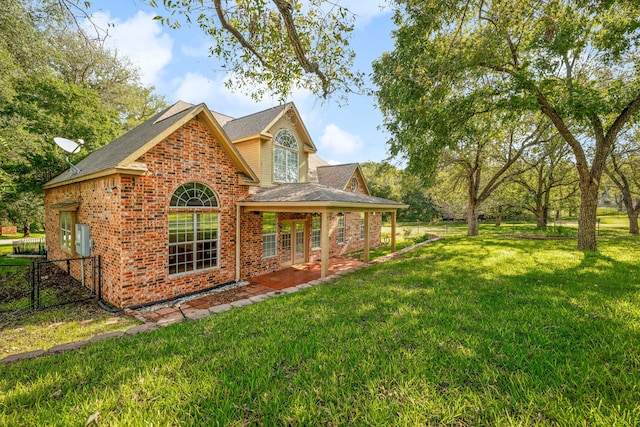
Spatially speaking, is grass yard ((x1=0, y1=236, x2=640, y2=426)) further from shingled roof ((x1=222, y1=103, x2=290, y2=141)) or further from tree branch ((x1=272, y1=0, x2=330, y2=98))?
shingled roof ((x1=222, y1=103, x2=290, y2=141))

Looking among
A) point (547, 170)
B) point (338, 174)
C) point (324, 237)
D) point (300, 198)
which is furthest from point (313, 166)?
point (547, 170)

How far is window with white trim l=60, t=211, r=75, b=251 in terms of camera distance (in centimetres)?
884

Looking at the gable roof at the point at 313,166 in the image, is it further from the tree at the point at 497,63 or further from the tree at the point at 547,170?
the tree at the point at 547,170

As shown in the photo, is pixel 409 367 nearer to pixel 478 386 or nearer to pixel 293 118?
pixel 478 386

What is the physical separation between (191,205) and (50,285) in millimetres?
5838

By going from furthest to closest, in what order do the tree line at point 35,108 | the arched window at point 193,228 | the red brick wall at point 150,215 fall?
the tree line at point 35,108 < the arched window at point 193,228 < the red brick wall at point 150,215

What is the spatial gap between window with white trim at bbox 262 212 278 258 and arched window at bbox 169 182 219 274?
6.47 ft

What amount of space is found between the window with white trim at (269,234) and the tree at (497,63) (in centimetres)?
586

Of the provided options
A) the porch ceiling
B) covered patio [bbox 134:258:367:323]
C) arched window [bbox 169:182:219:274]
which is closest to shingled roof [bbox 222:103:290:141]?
the porch ceiling

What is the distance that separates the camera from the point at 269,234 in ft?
33.8

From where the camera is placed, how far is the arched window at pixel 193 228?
743 cm

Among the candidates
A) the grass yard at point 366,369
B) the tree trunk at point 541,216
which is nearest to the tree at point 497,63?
the grass yard at point 366,369

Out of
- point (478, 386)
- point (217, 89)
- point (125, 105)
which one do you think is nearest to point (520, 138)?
point (217, 89)

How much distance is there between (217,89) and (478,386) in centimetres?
1002
